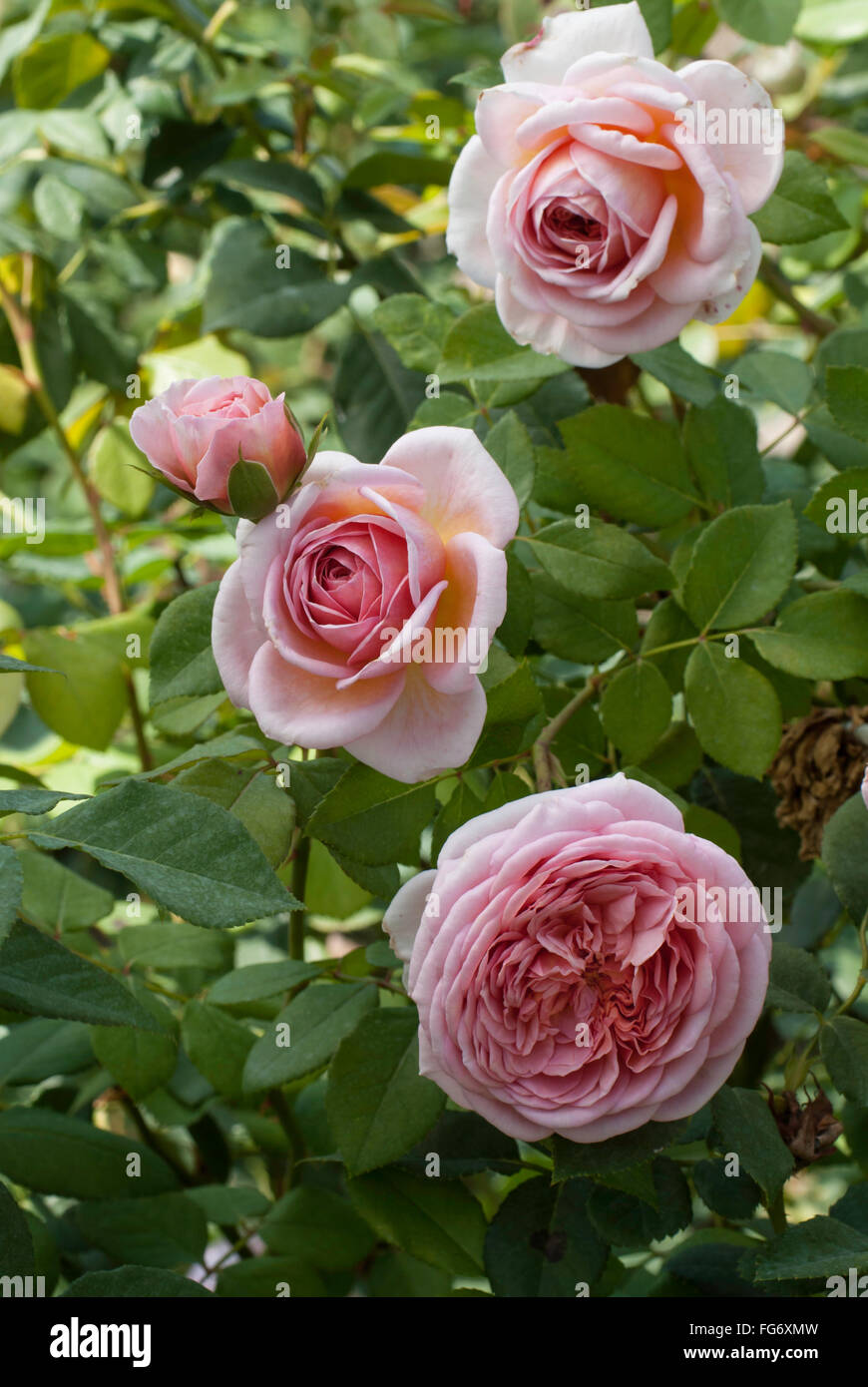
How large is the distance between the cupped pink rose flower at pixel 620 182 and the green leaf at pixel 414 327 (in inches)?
5.2

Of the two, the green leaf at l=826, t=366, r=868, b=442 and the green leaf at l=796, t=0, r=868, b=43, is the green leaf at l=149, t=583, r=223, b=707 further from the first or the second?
the green leaf at l=796, t=0, r=868, b=43

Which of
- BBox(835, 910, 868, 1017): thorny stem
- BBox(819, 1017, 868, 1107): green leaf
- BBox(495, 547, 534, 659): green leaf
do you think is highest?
BBox(495, 547, 534, 659): green leaf

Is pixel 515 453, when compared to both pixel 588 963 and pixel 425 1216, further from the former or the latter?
pixel 425 1216

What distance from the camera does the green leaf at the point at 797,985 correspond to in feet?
1.81

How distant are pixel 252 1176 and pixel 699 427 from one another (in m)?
0.85

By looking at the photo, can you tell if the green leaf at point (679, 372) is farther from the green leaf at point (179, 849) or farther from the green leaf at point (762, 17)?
the green leaf at point (179, 849)

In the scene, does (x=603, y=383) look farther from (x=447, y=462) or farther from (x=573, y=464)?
(x=447, y=462)

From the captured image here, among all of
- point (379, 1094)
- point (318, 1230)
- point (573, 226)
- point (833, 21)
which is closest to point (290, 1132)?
point (318, 1230)

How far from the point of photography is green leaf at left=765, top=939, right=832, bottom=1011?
551mm

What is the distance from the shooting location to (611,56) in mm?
519

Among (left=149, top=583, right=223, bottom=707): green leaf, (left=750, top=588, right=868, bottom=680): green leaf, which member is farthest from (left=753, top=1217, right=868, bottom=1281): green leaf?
(left=149, top=583, right=223, bottom=707): green leaf

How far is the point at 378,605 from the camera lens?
447 mm

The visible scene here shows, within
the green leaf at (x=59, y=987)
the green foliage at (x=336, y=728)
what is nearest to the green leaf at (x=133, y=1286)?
the green foliage at (x=336, y=728)

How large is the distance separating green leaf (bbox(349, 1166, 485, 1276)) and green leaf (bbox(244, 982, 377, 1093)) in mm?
63
